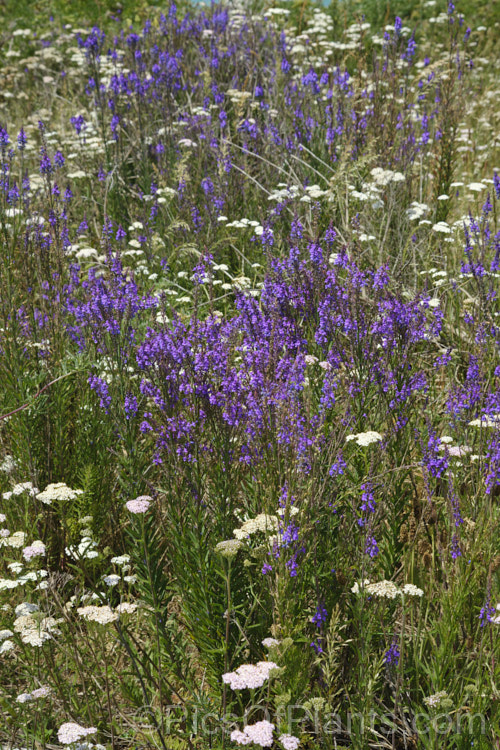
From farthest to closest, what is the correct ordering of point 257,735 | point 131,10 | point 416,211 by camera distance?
point 131,10 → point 416,211 → point 257,735

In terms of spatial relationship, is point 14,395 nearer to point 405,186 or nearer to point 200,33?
point 405,186

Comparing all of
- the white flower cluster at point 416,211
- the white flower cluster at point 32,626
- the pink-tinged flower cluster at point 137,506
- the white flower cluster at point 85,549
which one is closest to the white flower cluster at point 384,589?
the pink-tinged flower cluster at point 137,506

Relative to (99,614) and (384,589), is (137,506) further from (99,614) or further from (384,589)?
(384,589)

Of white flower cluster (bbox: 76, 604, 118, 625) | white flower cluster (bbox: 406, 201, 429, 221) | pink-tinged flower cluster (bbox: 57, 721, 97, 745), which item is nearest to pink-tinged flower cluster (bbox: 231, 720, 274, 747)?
pink-tinged flower cluster (bbox: 57, 721, 97, 745)

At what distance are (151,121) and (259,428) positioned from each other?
4.68 m

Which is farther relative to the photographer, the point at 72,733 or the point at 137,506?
the point at 137,506

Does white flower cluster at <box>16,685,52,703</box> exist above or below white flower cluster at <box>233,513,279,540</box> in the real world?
below

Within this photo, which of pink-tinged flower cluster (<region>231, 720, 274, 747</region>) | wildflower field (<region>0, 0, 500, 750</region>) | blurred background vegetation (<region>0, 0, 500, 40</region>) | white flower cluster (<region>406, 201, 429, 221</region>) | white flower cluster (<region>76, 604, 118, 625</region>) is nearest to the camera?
pink-tinged flower cluster (<region>231, 720, 274, 747</region>)

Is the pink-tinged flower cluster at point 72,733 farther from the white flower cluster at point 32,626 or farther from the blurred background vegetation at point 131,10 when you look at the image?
the blurred background vegetation at point 131,10

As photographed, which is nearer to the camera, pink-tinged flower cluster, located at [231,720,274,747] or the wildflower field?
pink-tinged flower cluster, located at [231,720,274,747]

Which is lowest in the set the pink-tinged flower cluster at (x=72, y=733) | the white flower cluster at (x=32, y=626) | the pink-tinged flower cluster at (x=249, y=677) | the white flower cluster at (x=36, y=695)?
the white flower cluster at (x=36, y=695)

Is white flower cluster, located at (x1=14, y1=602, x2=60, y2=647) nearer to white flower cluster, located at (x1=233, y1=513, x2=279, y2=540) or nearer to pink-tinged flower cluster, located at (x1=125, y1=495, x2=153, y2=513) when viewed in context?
pink-tinged flower cluster, located at (x1=125, y1=495, x2=153, y2=513)

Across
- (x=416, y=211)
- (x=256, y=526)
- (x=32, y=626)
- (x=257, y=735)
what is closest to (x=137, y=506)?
(x=256, y=526)

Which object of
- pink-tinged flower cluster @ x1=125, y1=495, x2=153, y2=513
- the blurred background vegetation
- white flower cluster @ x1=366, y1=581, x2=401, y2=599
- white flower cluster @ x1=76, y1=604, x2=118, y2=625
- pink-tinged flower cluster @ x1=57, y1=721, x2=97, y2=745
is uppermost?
the blurred background vegetation
